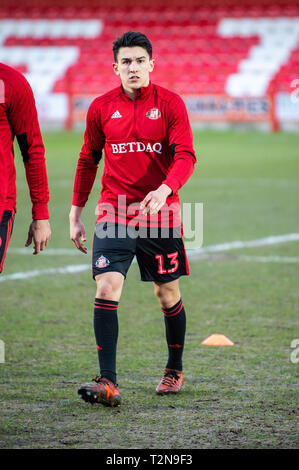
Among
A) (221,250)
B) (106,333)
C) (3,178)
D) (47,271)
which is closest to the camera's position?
(3,178)

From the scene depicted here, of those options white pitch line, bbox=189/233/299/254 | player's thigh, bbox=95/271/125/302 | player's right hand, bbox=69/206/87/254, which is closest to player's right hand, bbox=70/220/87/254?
player's right hand, bbox=69/206/87/254

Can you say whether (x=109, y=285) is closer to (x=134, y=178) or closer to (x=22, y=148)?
(x=134, y=178)

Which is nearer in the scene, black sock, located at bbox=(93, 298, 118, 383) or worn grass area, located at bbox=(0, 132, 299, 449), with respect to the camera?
worn grass area, located at bbox=(0, 132, 299, 449)

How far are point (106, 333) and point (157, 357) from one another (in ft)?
3.12

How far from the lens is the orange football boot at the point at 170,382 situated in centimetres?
448

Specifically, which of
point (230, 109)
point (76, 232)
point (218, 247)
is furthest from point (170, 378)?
point (230, 109)

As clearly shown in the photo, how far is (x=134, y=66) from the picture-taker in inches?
174

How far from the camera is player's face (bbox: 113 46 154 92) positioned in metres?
4.41

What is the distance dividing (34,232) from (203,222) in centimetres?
684

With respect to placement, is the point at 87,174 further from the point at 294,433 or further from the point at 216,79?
the point at 216,79

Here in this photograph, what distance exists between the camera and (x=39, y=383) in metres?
4.63

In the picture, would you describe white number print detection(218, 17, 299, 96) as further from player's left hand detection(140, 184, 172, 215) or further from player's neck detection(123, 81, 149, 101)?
player's left hand detection(140, 184, 172, 215)

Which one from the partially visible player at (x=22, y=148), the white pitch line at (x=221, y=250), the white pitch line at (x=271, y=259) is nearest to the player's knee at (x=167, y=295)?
the partially visible player at (x=22, y=148)

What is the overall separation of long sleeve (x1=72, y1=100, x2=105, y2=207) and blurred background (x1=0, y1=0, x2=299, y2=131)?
874 inches
